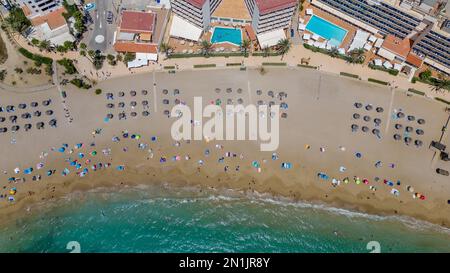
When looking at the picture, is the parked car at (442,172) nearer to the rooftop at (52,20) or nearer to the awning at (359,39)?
the awning at (359,39)

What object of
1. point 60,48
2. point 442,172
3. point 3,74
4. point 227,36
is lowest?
point 442,172

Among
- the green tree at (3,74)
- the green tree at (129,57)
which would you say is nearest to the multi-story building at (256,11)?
the green tree at (129,57)

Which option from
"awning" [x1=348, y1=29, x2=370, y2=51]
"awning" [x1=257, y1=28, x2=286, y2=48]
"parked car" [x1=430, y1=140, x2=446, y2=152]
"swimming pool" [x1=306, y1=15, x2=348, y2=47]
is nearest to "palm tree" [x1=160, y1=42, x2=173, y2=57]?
"awning" [x1=257, y1=28, x2=286, y2=48]

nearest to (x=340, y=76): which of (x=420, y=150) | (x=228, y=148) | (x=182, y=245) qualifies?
(x=420, y=150)

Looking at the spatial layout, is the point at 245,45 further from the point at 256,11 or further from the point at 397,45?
the point at 397,45

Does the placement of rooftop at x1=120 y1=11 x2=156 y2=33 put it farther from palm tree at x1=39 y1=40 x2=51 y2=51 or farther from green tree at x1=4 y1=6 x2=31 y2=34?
green tree at x1=4 y1=6 x2=31 y2=34

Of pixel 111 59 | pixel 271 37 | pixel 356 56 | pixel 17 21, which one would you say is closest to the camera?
pixel 356 56

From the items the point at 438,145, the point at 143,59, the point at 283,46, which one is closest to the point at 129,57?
the point at 143,59

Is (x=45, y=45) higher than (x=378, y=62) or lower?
higher
